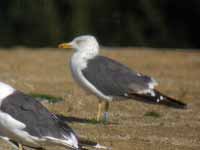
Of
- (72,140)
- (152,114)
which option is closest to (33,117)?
(72,140)

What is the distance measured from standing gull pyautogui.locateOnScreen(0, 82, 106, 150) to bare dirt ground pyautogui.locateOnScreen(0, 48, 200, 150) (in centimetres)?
71

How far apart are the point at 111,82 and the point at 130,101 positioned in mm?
1877

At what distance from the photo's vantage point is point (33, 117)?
26.5 ft

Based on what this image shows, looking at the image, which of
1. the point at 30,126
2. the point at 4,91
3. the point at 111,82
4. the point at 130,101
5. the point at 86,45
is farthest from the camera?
the point at 130,101

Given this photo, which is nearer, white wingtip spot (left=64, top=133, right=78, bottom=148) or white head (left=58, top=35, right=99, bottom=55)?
white wingtip spot (left=64, top=133, right=78, bottom=148)

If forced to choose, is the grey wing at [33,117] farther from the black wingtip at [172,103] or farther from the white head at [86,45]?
the white head at [86,45]

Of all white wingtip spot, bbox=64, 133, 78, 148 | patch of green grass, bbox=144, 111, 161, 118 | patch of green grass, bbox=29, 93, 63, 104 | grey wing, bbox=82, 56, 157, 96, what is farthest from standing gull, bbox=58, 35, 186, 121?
white wingtip spot, bbox=64, 133, 78, 148

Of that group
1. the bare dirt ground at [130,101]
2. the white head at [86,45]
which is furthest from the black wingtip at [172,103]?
the white head at [86,45]

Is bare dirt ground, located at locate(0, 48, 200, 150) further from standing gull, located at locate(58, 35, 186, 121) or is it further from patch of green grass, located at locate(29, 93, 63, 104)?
standing gull, located at locate(58, 35, 186, 121)

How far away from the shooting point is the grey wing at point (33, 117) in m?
7.95

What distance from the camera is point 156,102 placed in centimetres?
1039

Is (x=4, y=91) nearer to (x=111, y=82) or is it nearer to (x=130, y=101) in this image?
(x=111, y=82)

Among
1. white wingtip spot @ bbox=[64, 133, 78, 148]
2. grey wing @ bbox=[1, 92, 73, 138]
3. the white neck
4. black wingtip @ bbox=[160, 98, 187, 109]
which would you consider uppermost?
the white neck

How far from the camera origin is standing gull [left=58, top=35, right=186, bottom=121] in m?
10.4
